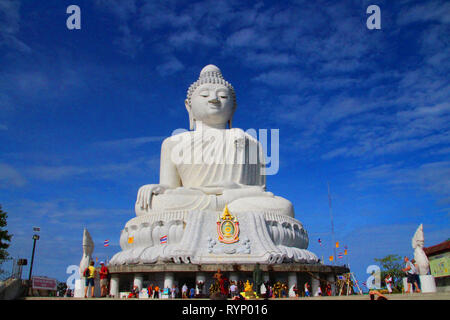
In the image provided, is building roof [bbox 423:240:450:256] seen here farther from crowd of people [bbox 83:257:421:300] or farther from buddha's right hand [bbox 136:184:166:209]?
buddha's right hand [bbox 136:184:166:209]

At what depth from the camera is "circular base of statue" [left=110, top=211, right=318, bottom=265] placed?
12.6 metres

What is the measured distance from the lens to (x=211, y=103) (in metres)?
18.2

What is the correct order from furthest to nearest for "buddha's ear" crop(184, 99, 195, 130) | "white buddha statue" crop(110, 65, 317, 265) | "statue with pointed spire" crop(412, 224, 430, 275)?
1. "buddha's ear" crop(184, 99, 195, 130)
2. "white buddha statue" crop(110, 65, 317, 265)
3. "statue with pointed spire" crop(412, 224, 430, 275)

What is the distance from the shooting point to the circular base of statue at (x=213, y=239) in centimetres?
1255

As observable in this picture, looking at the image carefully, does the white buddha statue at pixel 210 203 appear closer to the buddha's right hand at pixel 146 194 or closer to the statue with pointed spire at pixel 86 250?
the buddha's right hand at pixel 146 194

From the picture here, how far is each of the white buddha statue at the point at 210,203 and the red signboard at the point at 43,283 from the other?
2827mm

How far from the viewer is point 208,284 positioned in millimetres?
11992

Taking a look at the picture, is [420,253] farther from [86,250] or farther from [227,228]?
[86,250]

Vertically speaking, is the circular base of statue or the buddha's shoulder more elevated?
the buddha's shoulder

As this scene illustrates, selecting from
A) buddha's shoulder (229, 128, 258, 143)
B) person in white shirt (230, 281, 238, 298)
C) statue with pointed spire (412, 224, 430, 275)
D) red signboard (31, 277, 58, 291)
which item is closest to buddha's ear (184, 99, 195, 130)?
buddha's shoulder (229, 128, 258, 143)
